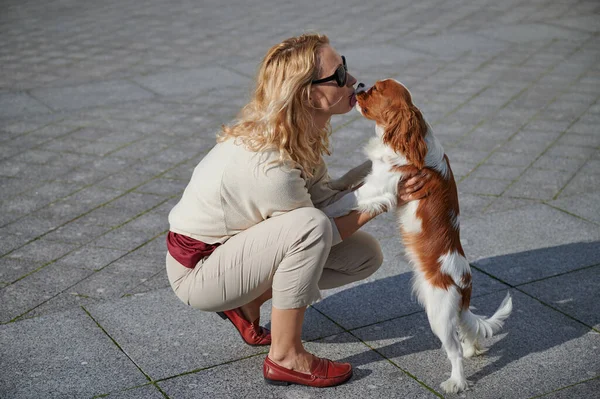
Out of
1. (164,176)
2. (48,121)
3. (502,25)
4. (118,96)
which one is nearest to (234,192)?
(164,176)

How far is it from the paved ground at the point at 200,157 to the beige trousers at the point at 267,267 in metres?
0.39

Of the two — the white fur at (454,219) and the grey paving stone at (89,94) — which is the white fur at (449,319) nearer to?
the white fur at (454,219)

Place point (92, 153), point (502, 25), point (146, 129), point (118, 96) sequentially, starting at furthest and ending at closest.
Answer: point (502, 25), point (118, 96), point (146, 129), point (92, 153)

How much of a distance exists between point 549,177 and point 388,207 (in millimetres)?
2814

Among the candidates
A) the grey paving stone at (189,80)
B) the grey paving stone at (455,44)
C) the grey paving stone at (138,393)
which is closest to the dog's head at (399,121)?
the grey paving stone at (138,393)

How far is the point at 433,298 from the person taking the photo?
308 cm

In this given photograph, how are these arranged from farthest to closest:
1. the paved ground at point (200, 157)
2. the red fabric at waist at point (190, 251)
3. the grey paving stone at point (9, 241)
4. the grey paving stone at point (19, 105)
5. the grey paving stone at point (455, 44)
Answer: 1. the grey paving stone at point (455, 44)
2. the grey paving stone at point (19, 105)
3. the grey paving stone at point (9, 241)
4. the paved ground at point (200, 157)
5. the red fabric at waist at point (190, 251)

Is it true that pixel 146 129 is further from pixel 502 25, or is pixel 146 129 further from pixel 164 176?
pixel 502 25

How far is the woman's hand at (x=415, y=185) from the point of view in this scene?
10.1ft

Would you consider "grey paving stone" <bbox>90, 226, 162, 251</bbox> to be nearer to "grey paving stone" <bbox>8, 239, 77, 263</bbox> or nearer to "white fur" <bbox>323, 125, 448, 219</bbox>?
"grey paving stone" <bbox>8, 239, 77, 263</bbox>

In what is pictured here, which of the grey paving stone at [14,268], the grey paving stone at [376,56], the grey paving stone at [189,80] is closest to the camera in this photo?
the grey paving stone at [14,268]

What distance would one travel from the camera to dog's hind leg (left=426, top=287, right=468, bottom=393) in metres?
3.05

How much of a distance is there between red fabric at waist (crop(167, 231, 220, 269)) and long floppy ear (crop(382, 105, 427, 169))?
92 cm

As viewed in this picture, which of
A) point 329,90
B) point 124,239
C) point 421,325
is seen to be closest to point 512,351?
point 421,325
